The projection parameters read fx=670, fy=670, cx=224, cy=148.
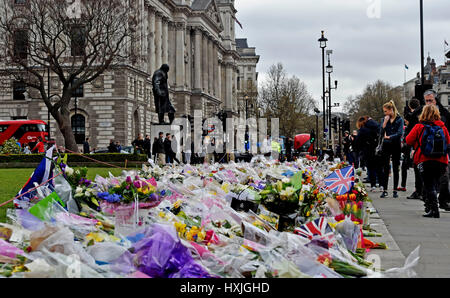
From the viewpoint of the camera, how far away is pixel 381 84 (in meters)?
110

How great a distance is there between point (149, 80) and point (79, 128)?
11901 millimetres

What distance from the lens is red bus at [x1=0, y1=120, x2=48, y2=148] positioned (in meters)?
52.2

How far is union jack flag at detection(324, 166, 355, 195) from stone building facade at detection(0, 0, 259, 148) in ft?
103

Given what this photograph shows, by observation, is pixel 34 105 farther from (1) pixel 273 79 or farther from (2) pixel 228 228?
(2) pixel 228 228

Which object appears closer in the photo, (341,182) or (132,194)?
(132,194)

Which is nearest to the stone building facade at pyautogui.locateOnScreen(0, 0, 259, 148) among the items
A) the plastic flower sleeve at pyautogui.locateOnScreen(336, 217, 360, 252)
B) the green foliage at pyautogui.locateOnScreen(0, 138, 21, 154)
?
the green foliage at pyautogui.locateOnScreen(0, 138, 21, 154)

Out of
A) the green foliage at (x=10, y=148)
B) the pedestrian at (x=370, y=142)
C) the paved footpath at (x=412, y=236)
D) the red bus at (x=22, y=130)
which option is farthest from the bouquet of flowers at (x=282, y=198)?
the red bus at (x=22, y=130)

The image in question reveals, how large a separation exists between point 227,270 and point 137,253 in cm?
63

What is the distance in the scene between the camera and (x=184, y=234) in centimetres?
589

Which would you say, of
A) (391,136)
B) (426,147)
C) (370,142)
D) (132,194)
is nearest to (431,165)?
(426,147)

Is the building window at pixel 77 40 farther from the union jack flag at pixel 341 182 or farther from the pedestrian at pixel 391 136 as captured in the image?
the union jack flag at pixel 341 182

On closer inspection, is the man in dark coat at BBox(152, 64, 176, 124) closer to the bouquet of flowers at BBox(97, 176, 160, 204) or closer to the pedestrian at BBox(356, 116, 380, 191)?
the pedestrian at BBox(356, 116, 380, 191)

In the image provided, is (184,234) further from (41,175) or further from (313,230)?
(41,175)
